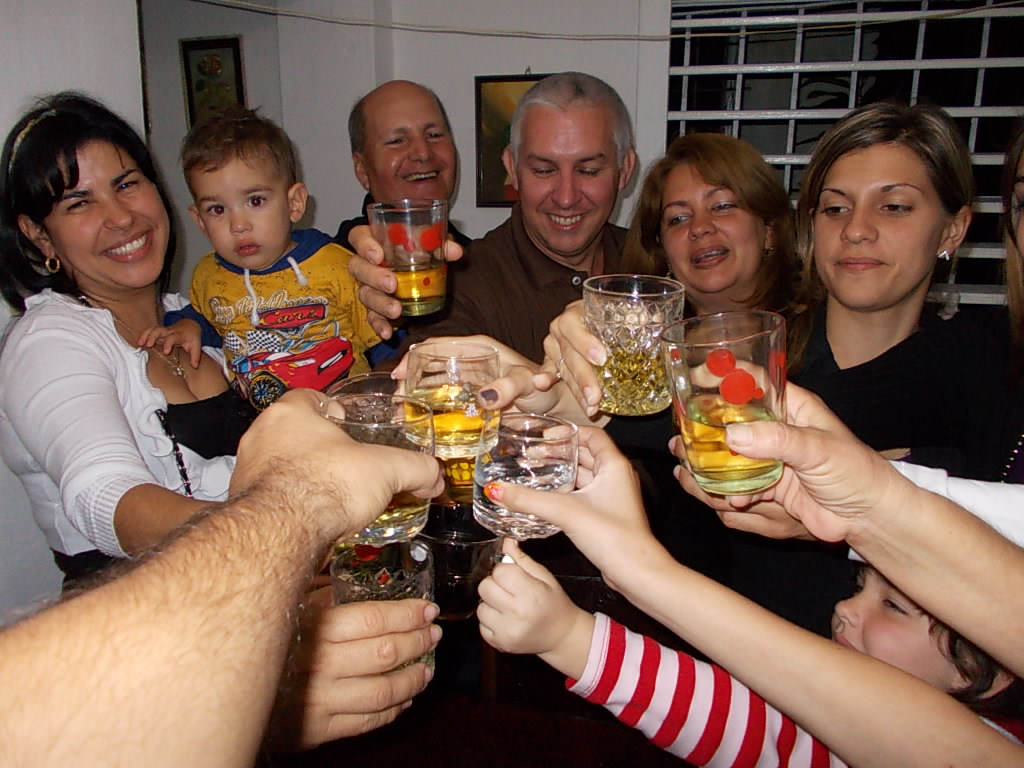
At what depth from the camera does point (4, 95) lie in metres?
2.32

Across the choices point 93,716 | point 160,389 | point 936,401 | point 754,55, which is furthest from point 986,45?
point 93,716

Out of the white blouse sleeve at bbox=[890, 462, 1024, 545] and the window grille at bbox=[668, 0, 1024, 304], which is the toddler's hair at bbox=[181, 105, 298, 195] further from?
the window grille at bbox=[668, 0, 1024, 304]

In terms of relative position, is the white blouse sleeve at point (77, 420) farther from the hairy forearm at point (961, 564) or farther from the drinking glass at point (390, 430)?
the hairy forearm at point (961, 564)

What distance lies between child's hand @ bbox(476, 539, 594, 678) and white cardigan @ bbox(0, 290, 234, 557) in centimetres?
98

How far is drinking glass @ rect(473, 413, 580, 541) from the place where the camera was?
3.84 feet

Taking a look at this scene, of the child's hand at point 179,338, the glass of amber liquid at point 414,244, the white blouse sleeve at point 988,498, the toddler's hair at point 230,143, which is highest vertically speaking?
the toddler's hair at point 230,143

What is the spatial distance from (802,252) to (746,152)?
533mm

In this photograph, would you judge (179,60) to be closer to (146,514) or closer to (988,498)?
(146,514)

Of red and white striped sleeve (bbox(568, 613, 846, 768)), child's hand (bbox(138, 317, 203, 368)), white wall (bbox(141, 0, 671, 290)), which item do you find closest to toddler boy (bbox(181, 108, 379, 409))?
child's hand (bbox(138, 317, 203, 368))

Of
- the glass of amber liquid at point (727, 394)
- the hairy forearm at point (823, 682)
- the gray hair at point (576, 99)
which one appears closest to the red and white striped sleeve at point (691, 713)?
the hairy forearm at point (823, 682)

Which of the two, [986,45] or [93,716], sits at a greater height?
[986,45]

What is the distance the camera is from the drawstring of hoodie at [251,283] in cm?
257

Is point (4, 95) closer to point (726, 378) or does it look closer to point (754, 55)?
point (726, 378)

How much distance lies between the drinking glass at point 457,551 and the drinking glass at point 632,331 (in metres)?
0.50
